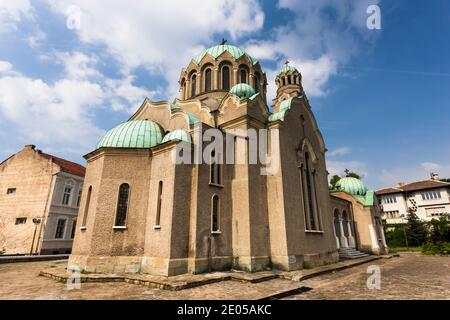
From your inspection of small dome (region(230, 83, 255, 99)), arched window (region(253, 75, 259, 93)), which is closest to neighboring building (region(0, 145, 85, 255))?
small dome (region(230, 83, 255, 99))

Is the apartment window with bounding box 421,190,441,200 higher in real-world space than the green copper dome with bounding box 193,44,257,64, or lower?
lower

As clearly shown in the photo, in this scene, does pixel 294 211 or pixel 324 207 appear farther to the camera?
pixel 324 207

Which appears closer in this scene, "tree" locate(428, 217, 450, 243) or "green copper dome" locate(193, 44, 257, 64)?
"green copper dome" locate(193, 44, 257, 64)

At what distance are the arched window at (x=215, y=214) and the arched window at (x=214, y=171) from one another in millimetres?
811

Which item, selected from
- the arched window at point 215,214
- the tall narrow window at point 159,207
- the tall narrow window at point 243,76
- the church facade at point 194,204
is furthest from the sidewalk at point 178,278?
the tall narrow window at point 243,76

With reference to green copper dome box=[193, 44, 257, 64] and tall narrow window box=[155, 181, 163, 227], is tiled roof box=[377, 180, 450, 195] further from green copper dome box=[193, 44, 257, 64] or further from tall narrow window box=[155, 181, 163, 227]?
tall narrow window box=[155, 181, 163, 227]

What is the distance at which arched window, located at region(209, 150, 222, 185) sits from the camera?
Answer: 1317cm

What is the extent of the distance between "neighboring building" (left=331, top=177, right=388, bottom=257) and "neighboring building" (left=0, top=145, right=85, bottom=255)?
75.8ft

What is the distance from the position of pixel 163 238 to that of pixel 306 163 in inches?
407

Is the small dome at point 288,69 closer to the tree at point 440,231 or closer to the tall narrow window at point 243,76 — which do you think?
the tall narrow window at point 243,76

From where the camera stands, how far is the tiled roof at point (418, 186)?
41850mm
